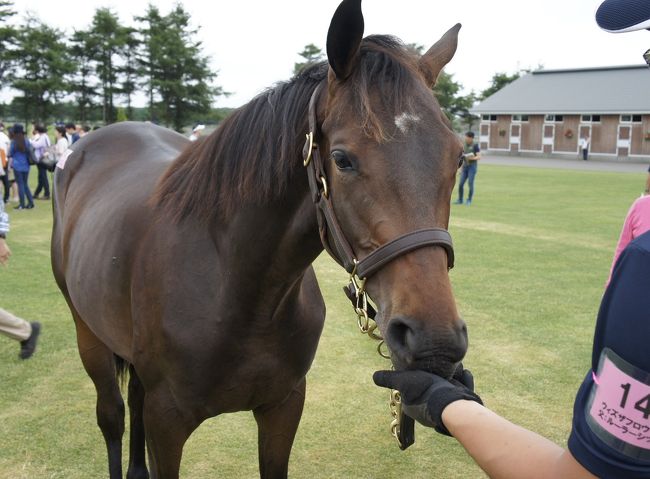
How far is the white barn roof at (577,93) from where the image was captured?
43531 mm

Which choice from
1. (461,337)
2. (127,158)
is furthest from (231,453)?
(461,337)

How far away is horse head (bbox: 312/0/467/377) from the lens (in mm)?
1440

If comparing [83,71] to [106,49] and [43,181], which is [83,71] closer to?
[106,49]

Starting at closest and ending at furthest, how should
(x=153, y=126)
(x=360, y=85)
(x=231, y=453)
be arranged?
(x=360, y=85) → (x=231, y=453) → (x=153, y=126)

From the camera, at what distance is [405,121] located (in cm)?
161

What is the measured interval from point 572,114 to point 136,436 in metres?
47.4

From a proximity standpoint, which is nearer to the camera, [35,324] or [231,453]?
[231,453]

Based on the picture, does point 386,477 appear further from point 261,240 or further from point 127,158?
point 127,158

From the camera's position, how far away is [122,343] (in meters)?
2.82

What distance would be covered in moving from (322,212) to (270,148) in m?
0.41

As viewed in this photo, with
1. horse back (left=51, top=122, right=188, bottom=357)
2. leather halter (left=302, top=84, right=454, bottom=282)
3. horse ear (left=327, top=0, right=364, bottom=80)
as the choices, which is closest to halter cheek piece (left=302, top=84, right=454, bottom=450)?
leather halter (left=302, top=84, right=454, bottom=282)

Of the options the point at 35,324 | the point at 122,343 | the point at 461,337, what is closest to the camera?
the point at 461,337

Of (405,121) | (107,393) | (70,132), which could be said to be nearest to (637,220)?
(405,121)

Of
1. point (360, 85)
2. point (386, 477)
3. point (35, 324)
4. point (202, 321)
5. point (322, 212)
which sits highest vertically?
point (360, 85)
